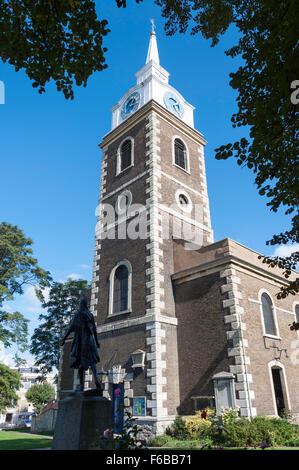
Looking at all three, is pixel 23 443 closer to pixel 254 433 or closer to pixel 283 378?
pixel 254 433

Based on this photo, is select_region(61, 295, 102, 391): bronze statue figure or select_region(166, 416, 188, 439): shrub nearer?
select_region(61, 295, 102, 391): bronze statue figure

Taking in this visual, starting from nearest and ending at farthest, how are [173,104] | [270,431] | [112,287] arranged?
[270,431] → [112,287] → [173,104]

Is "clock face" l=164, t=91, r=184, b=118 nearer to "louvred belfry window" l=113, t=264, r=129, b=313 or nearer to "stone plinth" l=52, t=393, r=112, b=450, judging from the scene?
"louvred belfry window" l=113, t=264, r=129, b=313

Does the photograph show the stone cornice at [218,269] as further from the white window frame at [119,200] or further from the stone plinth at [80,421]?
the stone plinth at [80,421]

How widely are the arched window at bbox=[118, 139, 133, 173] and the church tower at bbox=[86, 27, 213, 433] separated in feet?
0.22

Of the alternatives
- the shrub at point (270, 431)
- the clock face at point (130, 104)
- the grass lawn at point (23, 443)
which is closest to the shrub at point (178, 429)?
the shrub at point (270, 431)

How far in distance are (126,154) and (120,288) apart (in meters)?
9.04

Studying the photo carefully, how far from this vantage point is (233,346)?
13562mm

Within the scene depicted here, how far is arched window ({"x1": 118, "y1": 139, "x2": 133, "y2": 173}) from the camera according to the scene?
22.3 meters

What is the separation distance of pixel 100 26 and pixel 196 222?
1561 cm

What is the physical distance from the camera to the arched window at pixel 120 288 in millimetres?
17844

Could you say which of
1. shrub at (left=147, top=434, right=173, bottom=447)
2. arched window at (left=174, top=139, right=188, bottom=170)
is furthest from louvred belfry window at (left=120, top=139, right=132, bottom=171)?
shrub at (left=147, top=434, right=173, bottom=447)

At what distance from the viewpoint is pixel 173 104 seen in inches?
955

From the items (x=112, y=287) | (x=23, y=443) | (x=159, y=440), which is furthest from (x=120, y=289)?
(x=23, y=443)
